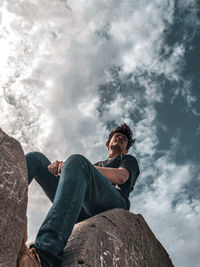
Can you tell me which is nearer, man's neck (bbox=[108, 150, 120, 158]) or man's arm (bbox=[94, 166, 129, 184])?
man's arm (bbox=[94, 166, 129, 184])

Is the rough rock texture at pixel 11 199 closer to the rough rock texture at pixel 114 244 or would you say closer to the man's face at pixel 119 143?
the rough rock texture at pixel 114 244

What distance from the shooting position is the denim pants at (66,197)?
1533 millimetres

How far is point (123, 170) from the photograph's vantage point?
3.02 meters

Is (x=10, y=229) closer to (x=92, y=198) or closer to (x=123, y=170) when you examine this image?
(x=92, y=198)

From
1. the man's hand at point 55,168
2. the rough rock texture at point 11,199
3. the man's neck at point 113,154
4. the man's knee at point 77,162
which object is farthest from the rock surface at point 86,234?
the man's neck at point 113,154

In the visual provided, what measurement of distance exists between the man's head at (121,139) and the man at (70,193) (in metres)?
0.62

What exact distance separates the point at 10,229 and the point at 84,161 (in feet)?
3.28

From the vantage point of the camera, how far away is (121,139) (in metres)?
4.37

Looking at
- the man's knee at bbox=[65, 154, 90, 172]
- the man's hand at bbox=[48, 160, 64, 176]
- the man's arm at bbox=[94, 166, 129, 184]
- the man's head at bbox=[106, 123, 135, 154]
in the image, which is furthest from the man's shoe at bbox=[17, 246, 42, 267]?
the man's head at bbox=[106, 123, 135, 154]

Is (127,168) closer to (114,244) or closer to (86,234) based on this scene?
(114,244)

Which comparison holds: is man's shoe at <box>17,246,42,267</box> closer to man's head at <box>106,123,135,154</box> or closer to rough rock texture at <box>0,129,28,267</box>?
rough rock texture at <box>0,129,28,267</box>

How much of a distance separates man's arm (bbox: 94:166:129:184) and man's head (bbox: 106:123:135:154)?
48.5 inches

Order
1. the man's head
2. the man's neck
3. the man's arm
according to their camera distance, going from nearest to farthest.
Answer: the man's arm
the man's neck
the man's head

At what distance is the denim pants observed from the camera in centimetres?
153
